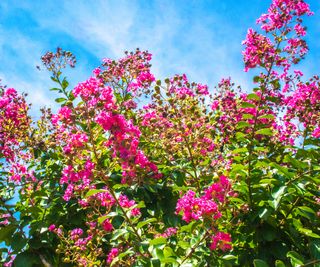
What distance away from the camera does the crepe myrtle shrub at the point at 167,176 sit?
2.56 meters

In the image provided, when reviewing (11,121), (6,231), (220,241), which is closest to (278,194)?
(220,241)

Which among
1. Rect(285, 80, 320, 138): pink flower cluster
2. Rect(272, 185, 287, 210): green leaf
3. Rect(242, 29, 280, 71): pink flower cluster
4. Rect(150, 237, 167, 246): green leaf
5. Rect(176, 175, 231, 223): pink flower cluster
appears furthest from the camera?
Rect(285, 80, 320, 138): pink flower cluster

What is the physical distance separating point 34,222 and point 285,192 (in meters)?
2.20

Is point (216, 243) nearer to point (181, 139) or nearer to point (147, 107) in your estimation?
point (181, 139)

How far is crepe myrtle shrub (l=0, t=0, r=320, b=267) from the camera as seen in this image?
256cm

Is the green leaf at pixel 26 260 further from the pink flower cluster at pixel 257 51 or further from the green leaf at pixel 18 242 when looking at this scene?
the pink flower cluster at pixel 257 51

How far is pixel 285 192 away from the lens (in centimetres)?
274

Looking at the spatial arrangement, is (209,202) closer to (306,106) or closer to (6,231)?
(6,231)

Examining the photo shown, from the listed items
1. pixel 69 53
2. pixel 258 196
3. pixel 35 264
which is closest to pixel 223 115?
pixel 69 53

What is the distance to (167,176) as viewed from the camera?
361 centimetres

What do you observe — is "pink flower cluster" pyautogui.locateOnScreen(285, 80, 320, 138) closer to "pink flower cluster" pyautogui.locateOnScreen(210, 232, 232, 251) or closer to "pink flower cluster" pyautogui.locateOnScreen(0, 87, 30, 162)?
"pink flower cluster" pyautogui.locateOnScreen(210, 232, 232, 251)

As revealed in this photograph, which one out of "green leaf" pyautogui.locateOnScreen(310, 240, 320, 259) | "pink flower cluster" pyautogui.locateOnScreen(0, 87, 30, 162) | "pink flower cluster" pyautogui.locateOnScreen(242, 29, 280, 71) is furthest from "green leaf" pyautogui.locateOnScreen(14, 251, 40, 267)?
"pink flower cluster" pyautogui.locateOnScreen(242, 29, 280, 71)

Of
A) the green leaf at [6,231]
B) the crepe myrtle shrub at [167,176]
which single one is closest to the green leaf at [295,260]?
the crepe myrtle shrub at [167,176]

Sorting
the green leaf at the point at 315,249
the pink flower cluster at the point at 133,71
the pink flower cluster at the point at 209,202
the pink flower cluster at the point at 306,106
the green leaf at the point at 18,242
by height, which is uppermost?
the pink flower cluster at the point at 133,71
